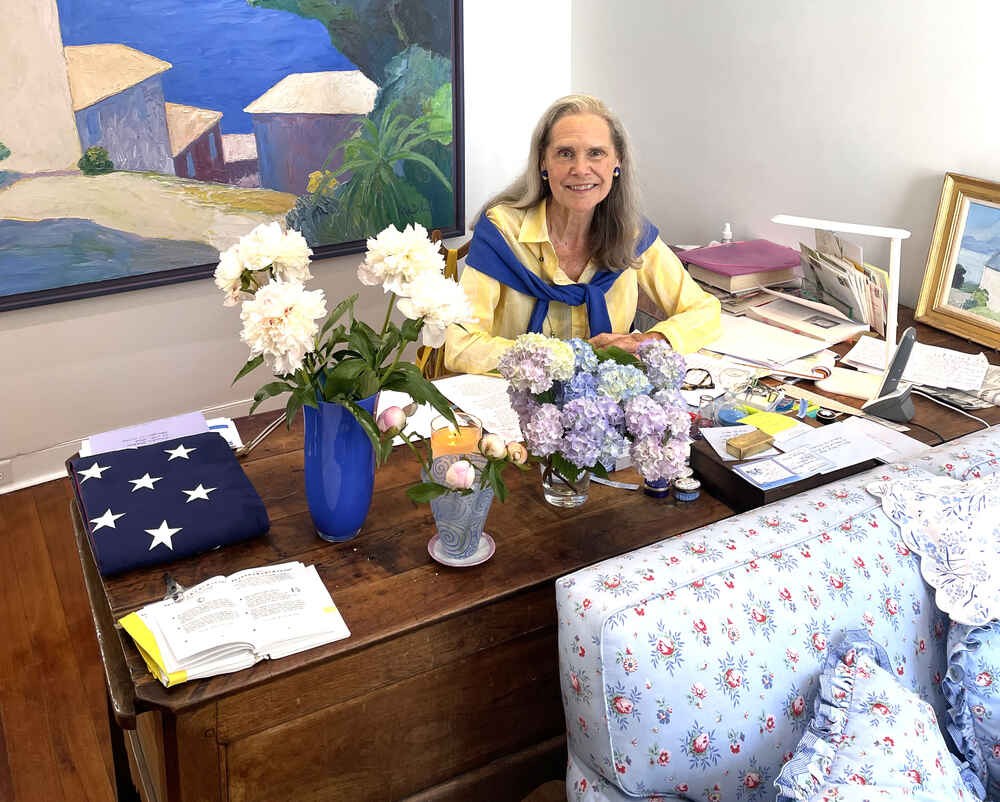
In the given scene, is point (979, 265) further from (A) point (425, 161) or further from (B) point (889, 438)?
(A) point (425, 161)

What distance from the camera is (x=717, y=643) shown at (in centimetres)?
130

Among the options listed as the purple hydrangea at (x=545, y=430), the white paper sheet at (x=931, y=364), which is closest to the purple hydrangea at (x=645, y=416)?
the purple hydrangea at (x=545, y=430)

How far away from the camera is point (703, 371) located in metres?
2.26

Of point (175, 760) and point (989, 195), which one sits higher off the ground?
point (989, 195)

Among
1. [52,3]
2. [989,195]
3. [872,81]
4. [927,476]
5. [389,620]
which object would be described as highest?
[52,3]

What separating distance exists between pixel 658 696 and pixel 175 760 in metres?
0.68

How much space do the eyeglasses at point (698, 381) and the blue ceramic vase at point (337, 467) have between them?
2.93 feet

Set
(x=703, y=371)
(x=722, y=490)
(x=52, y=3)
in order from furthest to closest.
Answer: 1. (x=52, y=3)
2. (x=703, y=371)
3. (x=722, y=490)

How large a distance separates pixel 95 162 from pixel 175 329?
0.60 metres

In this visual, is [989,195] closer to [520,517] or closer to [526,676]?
[520,517]

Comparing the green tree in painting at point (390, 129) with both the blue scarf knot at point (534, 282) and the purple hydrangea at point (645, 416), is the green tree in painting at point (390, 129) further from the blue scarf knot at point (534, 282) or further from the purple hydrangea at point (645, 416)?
the purple hydrangea at point (645, 416)

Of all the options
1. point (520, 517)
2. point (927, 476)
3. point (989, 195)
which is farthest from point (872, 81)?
point (520, 517)

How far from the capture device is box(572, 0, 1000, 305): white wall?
253 centimetres

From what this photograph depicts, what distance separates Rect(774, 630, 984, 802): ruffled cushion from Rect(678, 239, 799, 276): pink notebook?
5.16 ft
